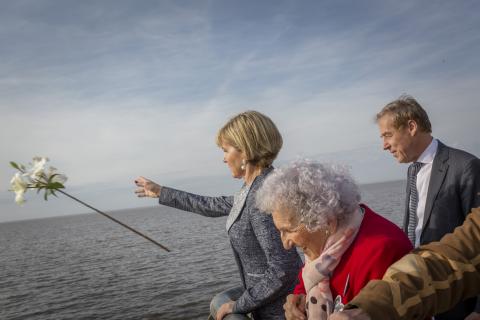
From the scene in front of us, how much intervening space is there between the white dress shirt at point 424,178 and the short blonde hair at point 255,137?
4.85 ft

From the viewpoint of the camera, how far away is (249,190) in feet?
11.0

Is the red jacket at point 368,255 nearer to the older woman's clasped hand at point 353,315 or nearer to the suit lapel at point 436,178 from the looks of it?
the older woman's clasped hand at point 353,315

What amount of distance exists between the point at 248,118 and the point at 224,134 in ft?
0.86

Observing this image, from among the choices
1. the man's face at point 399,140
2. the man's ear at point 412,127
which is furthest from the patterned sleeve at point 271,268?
the man's ear at point 412,127

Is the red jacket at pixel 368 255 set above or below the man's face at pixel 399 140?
below

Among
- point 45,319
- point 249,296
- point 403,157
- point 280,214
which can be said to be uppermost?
point 403,157

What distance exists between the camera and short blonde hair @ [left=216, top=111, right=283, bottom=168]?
3396mm

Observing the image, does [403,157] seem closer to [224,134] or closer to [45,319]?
[224,134]

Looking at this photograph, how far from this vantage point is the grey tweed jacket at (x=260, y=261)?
10.0 ft

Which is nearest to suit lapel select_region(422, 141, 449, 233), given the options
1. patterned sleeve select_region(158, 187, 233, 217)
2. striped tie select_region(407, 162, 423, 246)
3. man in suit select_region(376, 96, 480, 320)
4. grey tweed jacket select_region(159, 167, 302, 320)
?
man in suit select_region(376, 96, 480, 320)

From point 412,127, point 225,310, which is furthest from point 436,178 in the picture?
point 225,310

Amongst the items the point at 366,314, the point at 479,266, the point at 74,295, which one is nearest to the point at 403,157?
the point at 479,266

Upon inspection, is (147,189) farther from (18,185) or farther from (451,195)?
(451,195)

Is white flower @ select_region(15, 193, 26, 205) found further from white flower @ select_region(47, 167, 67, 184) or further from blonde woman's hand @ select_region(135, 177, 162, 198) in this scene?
blonde woman's hand @ select_region(135, 177, 162, 198)
